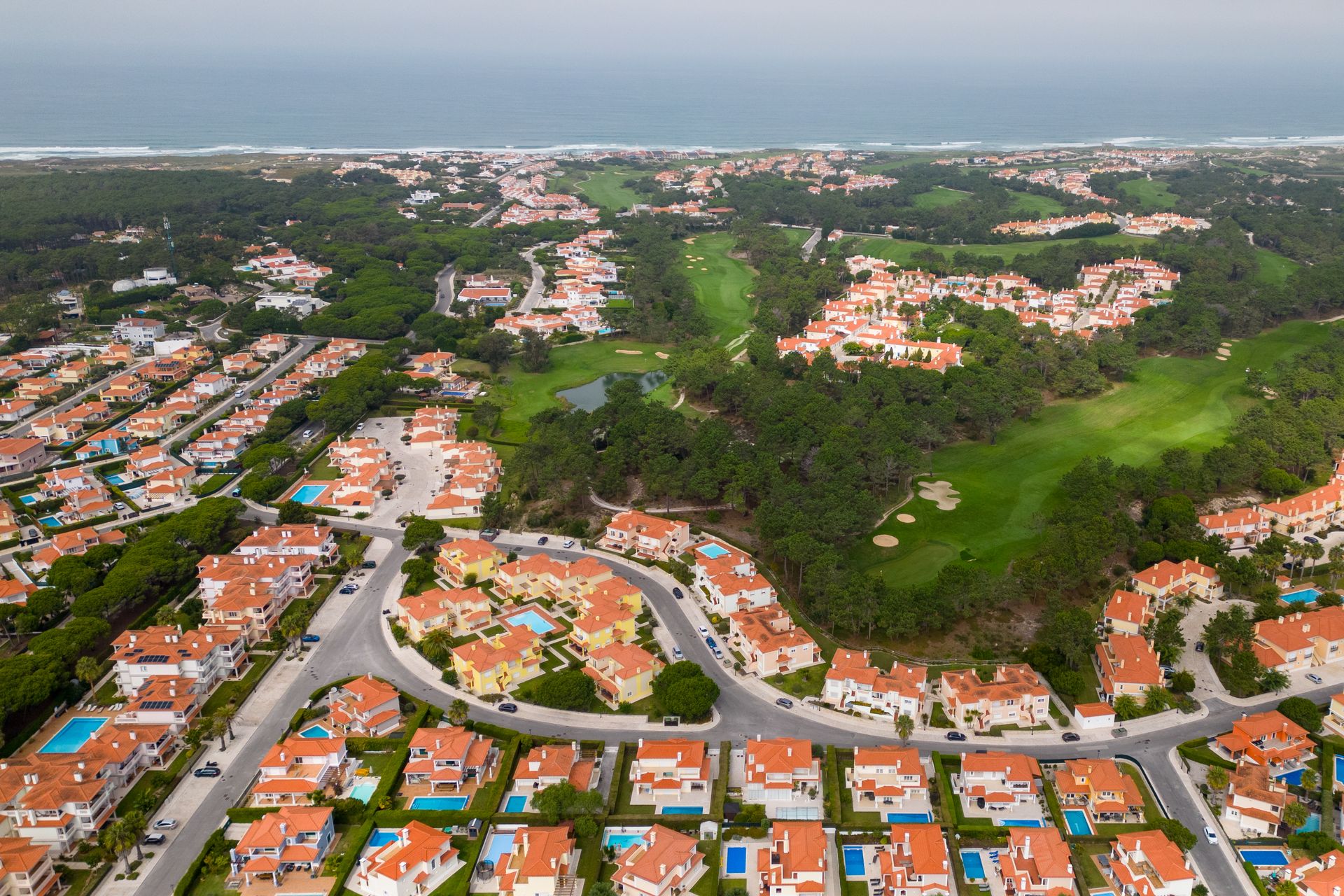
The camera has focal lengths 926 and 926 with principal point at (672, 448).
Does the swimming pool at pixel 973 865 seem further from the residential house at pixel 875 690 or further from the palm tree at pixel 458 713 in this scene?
the palm tree at pixel 458 713

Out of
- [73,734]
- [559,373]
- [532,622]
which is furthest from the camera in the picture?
[559,373]

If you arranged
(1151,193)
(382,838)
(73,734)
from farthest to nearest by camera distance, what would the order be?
(1151,193), (73,734), (382,838)

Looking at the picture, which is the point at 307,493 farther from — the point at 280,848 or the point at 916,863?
the point at 916,863

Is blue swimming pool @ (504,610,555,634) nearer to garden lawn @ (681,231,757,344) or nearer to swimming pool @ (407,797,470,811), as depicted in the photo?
swimming pool @ (407,797,470,811)

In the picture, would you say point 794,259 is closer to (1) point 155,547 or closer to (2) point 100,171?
(1) point 155,547

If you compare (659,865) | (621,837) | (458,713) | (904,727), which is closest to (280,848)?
(458,713)

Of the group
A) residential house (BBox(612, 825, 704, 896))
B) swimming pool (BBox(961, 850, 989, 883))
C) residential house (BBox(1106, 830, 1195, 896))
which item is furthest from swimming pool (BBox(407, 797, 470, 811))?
residential house (BBox(1106, 830, 1195, 896))

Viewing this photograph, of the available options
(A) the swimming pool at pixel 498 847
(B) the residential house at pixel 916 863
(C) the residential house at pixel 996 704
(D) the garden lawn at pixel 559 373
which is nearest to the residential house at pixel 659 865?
(A) the swimming pool at pixel 498 847
